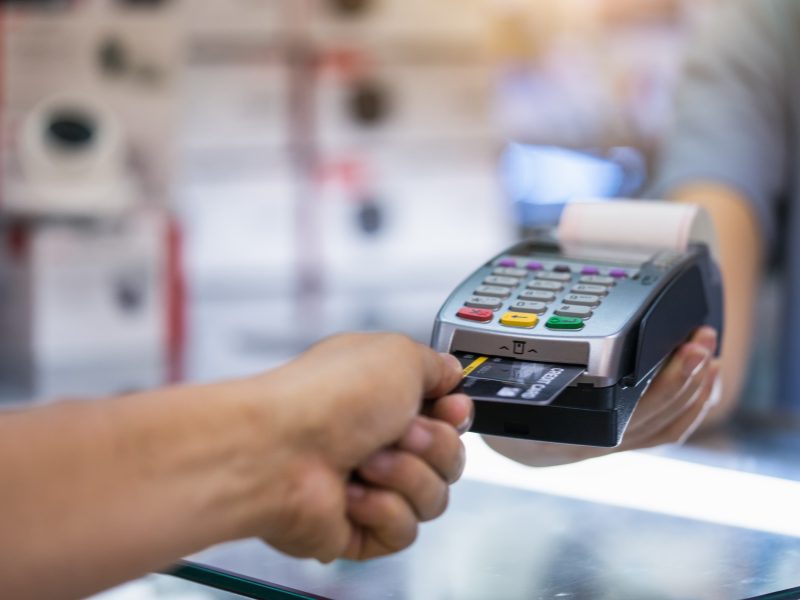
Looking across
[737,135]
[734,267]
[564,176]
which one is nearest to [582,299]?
[734,267]

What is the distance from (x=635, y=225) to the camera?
464 millimetres

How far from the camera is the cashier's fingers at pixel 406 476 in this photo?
Result: 1.05 ft

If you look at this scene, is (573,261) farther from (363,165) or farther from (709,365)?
(363,165)

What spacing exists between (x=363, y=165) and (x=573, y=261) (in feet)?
3.17

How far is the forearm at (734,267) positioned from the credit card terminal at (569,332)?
0.87 ft

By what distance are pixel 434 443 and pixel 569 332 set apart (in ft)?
0.24

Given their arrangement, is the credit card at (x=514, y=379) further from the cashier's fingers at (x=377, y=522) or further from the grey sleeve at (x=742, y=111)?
the grey sleeve at (x=742, y=111)

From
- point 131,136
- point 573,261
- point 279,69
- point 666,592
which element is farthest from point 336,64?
point 666,592

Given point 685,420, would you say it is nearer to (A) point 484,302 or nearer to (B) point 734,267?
(A) point 484,302


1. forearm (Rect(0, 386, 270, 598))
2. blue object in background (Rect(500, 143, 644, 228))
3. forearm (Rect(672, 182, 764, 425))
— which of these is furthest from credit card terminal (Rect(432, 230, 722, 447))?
blue object in background (Rect(500, 143, 644, 228))

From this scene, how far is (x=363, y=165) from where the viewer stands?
1.38 meters

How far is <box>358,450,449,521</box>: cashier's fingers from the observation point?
1.05 ft

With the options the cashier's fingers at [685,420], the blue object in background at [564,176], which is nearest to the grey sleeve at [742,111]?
the cashier's fingers at [685,420]

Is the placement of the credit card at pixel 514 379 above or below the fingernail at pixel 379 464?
above
